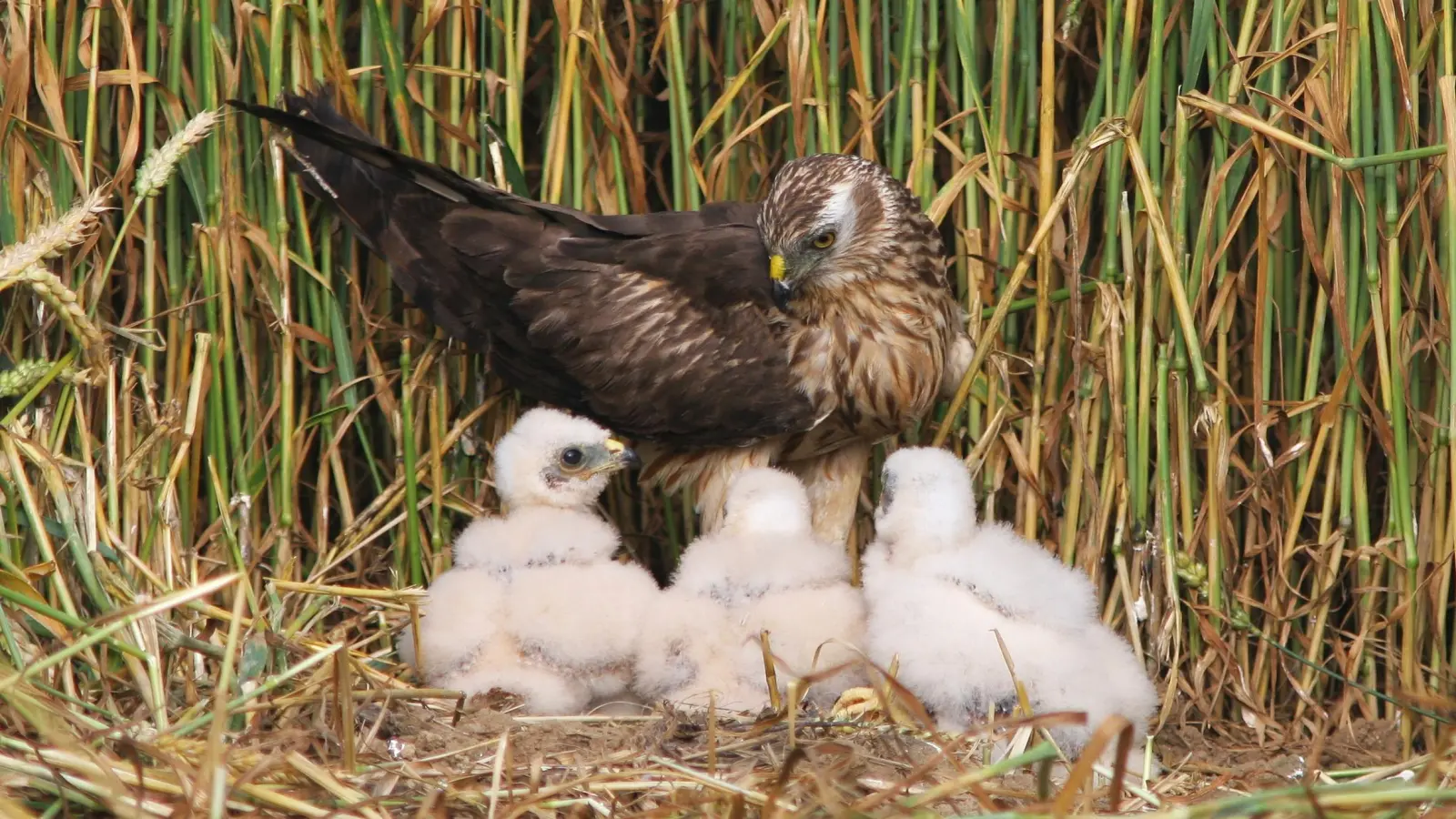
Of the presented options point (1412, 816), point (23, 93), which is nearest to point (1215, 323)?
point (1412, 816)

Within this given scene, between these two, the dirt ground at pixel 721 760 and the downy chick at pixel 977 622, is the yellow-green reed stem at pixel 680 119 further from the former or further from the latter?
the dirt ground at pixel 721 760

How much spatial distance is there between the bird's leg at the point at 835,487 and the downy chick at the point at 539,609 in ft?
1.82

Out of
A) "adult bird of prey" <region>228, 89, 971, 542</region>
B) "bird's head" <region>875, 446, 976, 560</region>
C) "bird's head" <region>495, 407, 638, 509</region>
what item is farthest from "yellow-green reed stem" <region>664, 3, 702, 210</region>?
"bird's head" <region>875, 446, 976, 560</region>

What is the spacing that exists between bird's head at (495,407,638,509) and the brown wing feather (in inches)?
5.0

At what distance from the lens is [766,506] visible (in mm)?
2982

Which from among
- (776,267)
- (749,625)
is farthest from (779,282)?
(749,625)

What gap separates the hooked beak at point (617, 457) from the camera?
10.3 ft

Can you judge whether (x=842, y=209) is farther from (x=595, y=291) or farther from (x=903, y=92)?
(x=595, y=291)

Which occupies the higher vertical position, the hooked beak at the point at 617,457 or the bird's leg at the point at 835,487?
the hooked beak at the point at 617,457

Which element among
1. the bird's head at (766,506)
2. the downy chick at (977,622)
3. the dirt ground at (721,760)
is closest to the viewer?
the dirt ground at (721,760)

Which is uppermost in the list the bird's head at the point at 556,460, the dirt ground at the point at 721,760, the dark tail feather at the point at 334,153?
the dark tail feather at the point at 334,153

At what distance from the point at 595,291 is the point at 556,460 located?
392 millimetres

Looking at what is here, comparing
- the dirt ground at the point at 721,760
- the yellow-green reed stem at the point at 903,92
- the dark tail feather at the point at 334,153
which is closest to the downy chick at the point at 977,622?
the dirt ground at the point at 721,760

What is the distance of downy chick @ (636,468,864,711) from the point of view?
111 inches
